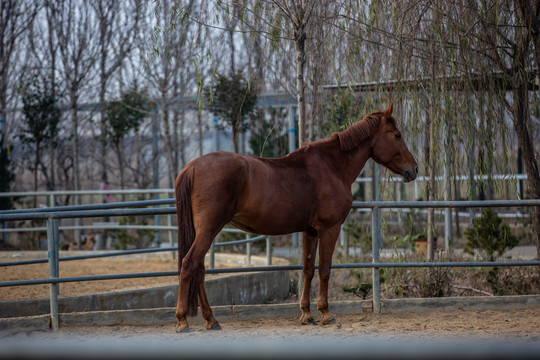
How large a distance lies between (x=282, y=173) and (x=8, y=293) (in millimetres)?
4208

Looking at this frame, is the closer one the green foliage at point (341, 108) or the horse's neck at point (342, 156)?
the horse's neck at point (342, 156)

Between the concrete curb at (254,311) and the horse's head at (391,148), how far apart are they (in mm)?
1208

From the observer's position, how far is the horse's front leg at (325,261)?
4723 millimetres

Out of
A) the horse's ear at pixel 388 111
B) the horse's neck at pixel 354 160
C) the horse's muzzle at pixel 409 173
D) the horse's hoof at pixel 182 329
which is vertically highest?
the horse's ear at pixel 388 111

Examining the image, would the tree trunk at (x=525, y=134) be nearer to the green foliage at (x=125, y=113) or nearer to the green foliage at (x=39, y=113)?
the green foliage at (x=125, y=113)

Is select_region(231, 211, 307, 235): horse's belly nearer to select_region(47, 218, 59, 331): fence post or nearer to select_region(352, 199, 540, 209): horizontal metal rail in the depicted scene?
select_region(352, 199, 540, 209): horizontal metal rail

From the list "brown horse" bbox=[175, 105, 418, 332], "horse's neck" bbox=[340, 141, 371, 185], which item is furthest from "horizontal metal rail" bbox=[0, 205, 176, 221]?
"horse's neck" bbox=[340, 141, 371, 185]

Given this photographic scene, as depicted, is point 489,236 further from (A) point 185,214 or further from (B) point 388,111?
(A) point 185,214

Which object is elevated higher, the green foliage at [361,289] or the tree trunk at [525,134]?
the tree trunk at [525,134]

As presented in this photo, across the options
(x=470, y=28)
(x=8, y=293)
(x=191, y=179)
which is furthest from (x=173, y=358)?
(x=8, y=293)

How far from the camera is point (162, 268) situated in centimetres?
867

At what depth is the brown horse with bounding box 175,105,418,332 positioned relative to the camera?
4.28m

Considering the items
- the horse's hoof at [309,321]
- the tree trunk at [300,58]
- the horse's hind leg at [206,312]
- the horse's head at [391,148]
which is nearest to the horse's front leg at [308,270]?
the horse's hoof at [309,321]

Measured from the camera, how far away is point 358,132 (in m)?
5.01
